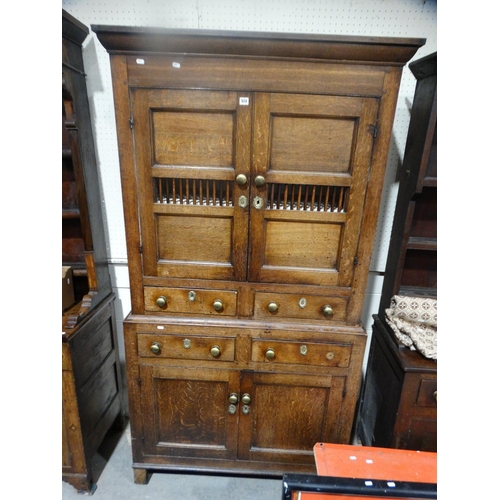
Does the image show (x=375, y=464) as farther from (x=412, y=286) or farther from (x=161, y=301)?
(x=161, y=301)

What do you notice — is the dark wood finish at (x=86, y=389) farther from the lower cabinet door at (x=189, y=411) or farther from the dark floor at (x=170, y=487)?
the lower cabinet door at (x=189, y=411)

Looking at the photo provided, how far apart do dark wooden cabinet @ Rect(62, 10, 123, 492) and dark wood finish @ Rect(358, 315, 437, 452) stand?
4.49 feet

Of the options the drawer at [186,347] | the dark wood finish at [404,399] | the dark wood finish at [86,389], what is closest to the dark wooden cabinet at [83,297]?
the dark wood finish at [86,389]

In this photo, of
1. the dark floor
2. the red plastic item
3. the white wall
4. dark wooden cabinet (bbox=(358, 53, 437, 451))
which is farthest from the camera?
the dark floor

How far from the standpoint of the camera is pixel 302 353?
1.37m

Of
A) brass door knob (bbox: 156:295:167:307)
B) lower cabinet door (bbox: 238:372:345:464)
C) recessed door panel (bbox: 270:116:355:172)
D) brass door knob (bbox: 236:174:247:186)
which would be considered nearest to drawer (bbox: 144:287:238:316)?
brass door knob (bbox: 156:295:167:307)

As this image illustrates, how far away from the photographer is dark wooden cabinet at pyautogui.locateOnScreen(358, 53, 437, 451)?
1303 millimetres

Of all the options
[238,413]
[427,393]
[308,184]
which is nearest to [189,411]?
[238,413]

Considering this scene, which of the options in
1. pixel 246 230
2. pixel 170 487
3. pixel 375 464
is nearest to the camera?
pixel 375 464

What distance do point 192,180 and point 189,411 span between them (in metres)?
1.05

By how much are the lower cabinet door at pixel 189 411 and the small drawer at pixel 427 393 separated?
0.77m

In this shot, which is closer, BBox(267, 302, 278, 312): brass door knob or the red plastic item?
the red plastic item

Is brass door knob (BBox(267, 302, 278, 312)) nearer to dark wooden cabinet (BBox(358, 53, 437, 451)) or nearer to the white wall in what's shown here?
dark wooden cabinet (BBox(358, 53, 437, 451))

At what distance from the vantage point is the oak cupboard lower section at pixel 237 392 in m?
1.37
